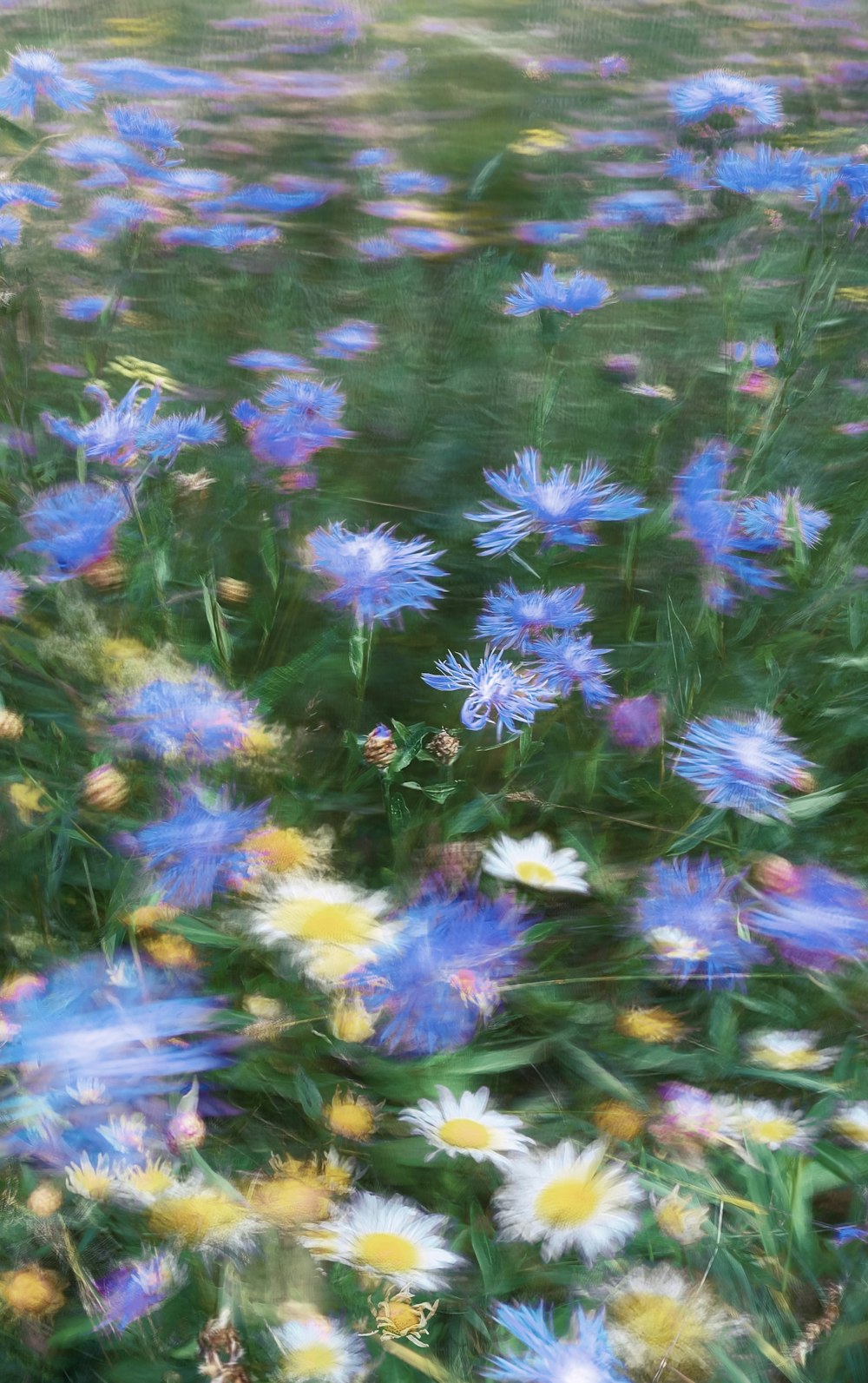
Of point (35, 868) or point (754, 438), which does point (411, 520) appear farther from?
point (35, 868)

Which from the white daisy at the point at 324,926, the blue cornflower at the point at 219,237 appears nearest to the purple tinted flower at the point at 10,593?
the white daisy at the point at 324,926

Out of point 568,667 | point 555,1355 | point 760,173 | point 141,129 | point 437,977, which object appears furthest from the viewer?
point 141,129

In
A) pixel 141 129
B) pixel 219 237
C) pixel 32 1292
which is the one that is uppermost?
pixel 141 129

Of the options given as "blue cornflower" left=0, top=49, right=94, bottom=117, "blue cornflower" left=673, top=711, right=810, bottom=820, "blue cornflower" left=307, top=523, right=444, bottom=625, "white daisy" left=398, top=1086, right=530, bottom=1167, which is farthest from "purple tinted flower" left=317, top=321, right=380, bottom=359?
"white daisy" left=398, top=1086, right=530, bottom=1167

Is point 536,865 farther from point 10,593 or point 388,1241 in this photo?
point 10,593

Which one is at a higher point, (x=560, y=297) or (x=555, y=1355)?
(x=560, y=297)

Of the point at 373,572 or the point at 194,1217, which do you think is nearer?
the point at 194,1217

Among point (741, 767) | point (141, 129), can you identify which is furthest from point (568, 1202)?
point (141, 129)

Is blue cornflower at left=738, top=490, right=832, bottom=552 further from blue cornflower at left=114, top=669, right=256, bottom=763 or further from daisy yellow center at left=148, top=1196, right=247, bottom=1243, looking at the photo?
daisy yellow center at left=148, top=1196, right=247, bottom=1243
